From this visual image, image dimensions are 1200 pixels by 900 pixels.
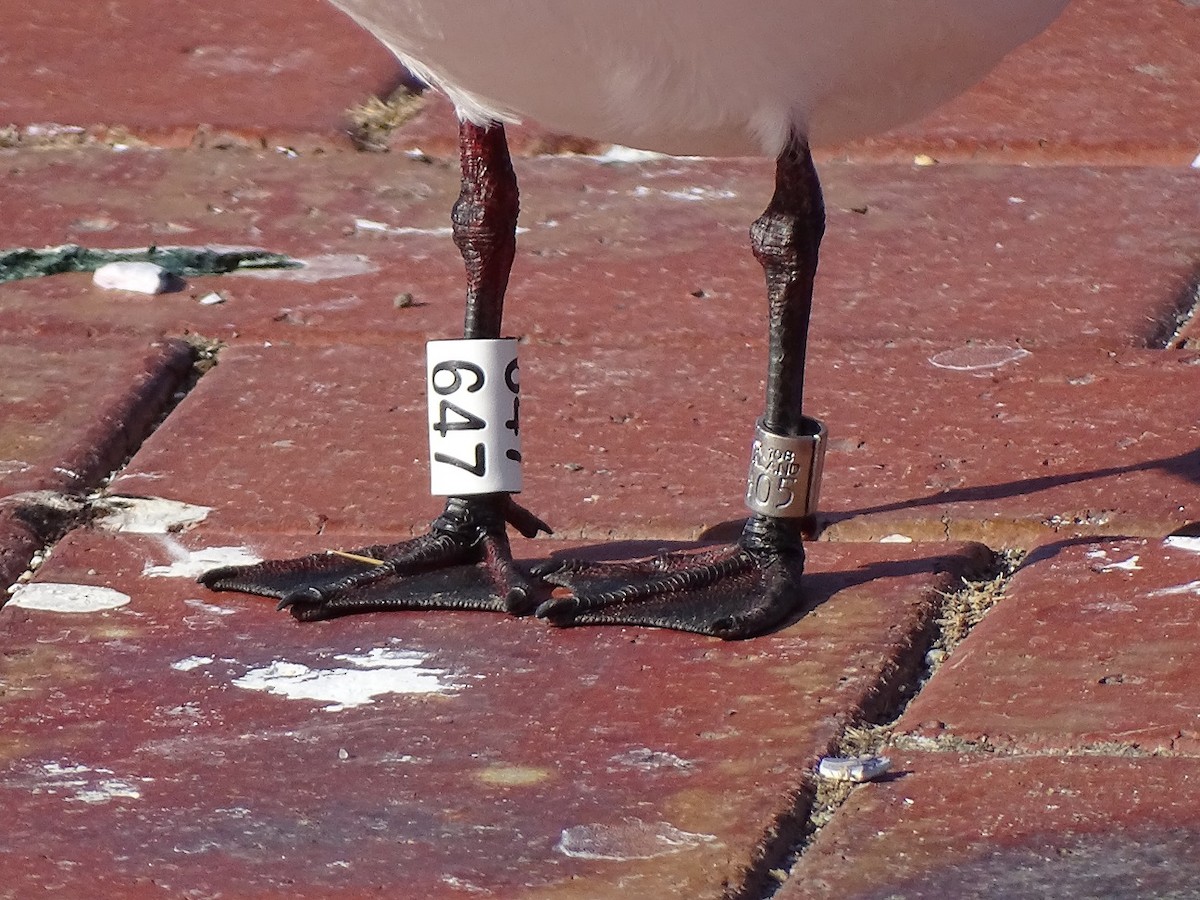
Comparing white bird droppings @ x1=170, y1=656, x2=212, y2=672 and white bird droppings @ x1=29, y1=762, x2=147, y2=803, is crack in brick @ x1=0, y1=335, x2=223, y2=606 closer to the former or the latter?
white bird droppings @ x1=170, y1=656, x2=212, y2=672

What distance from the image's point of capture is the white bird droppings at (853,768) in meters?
2.13

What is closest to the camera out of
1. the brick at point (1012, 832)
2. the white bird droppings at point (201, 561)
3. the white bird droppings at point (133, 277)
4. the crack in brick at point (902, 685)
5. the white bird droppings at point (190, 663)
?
the brick at point (1012, 832)

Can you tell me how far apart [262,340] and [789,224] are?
3.48 feet

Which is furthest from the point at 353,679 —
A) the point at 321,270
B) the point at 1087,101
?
the point at 1087,101

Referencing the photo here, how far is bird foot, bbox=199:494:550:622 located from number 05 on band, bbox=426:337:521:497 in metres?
0.03

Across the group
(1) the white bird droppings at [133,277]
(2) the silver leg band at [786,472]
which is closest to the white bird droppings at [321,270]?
(1) the white bird droppings at [133,277]

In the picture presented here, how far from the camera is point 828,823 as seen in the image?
2.05 meters

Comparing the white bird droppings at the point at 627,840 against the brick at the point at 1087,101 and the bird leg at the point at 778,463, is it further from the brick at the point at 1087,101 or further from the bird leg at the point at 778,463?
the brick at the point at 1087,101

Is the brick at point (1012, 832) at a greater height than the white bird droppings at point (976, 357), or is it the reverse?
the white bird droppings at point (976, 357)

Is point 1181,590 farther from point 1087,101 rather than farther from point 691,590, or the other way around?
point 1087,101

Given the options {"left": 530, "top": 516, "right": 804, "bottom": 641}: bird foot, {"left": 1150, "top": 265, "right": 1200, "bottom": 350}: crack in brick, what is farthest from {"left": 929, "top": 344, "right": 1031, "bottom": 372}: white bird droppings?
{"left": 530, "top": 516, "right": 804, "bottom": 641}: bird foot

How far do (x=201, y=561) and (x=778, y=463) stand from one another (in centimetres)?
71

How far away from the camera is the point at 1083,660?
236 centimetres

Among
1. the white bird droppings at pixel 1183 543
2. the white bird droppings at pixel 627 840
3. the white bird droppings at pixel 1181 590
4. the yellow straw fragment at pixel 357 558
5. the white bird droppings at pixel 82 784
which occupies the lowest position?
the white bird droppings at pixel 82 784
